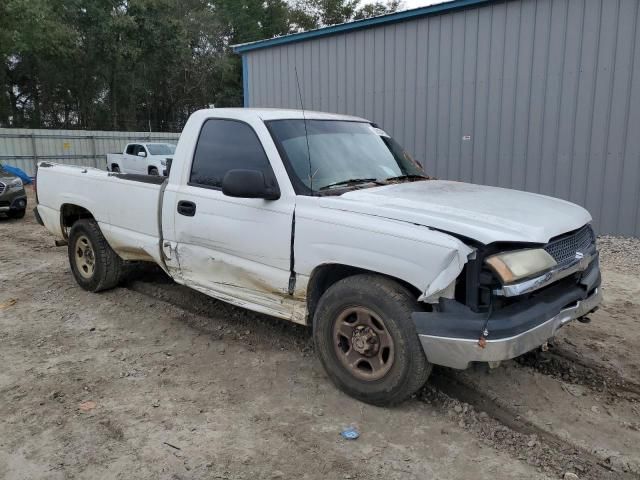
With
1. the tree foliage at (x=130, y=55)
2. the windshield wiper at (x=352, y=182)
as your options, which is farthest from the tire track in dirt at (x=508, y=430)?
the tree foliage at (x=130, y=55)

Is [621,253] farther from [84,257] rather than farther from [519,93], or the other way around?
[84,257]

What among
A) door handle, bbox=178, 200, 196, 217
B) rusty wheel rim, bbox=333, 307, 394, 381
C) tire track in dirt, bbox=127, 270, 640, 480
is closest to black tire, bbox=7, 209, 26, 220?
door handle, bbox=178, 200, 196, 217

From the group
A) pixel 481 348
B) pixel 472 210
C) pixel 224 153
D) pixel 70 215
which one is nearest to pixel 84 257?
pixel 70 215

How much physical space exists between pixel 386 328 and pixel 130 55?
3281 cm

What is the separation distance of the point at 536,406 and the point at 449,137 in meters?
7.17

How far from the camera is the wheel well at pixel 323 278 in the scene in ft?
11.9

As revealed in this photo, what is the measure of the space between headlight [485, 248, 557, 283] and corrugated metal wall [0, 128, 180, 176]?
74.5 ft

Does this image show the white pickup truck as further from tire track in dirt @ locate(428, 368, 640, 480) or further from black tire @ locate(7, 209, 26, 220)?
black tire @ locate(7, 209, 26, 220)

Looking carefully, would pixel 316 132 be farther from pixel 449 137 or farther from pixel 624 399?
pixel 449 137

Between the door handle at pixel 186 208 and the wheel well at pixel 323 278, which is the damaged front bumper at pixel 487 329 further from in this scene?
the door handle at pixel 186 208

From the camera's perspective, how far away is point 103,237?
18.6ft

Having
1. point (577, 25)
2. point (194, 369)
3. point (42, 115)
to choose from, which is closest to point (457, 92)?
point (577, 25)

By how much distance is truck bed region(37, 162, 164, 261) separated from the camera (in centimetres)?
489

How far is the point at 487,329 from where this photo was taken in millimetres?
2971
